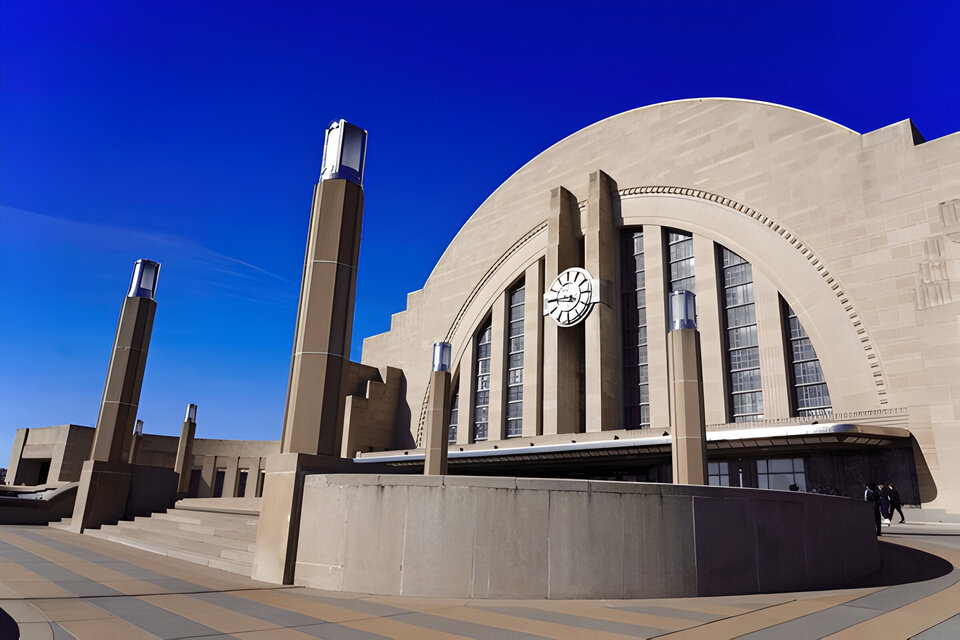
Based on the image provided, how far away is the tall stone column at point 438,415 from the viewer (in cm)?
2341

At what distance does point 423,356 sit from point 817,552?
1385 inches

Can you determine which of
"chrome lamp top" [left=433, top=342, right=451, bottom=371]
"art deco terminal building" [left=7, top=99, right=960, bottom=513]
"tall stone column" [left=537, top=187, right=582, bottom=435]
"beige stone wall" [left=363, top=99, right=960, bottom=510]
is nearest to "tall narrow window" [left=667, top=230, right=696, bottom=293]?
"art deco terminal building" [left=7, top=99, right=960, bottom=513]

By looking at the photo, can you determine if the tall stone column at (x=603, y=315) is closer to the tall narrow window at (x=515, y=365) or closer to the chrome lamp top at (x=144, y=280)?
the tall narrow window at (x=515, y=365)

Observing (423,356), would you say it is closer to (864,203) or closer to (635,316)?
(635,316)

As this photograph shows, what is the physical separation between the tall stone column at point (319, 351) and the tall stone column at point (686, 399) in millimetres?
9525

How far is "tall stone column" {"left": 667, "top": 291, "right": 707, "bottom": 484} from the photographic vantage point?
16.2m

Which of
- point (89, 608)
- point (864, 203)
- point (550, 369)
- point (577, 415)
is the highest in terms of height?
point (864, 203)

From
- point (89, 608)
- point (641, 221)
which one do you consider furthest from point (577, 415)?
point (89, 608)

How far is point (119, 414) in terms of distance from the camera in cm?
1873

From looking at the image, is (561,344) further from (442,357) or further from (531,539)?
(531,539)

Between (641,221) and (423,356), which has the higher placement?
(641,221)

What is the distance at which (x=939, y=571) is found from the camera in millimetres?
11078

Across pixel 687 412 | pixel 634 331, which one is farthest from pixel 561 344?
pixel 687 412

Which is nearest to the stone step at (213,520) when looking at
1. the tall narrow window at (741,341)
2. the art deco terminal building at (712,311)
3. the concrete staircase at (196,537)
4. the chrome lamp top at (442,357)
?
the concrete staircase at (196,537)
